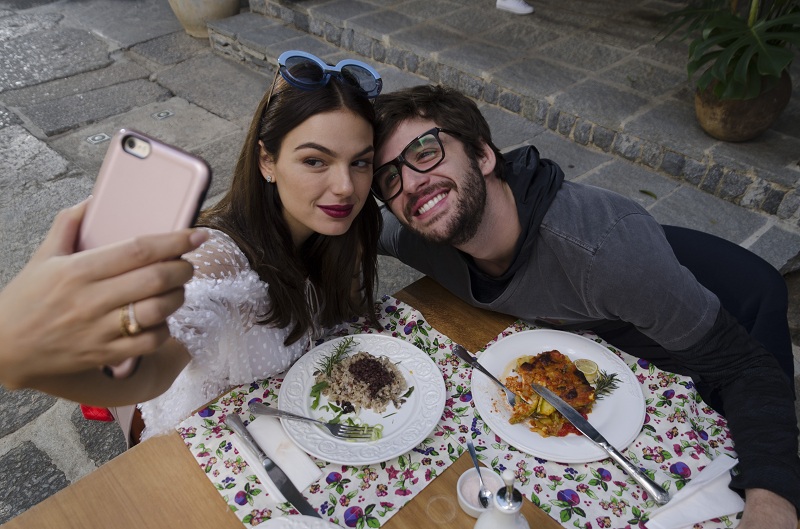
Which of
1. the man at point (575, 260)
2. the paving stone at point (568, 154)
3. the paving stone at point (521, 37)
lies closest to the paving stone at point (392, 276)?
the man at point (575, 260)

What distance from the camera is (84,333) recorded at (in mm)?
766

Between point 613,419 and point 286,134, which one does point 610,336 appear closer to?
point 613,419

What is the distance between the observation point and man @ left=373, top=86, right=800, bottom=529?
1.62 metres

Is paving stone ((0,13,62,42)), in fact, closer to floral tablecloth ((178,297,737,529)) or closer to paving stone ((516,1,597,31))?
paving stone ((516,1,597,31))

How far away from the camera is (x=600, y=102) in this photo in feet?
13.4

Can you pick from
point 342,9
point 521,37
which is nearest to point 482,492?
point 521,37

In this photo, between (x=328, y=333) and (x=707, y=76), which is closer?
(x=328, y=333)

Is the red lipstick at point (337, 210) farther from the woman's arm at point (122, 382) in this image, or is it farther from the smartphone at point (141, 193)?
the smartphone at point (141, 193)

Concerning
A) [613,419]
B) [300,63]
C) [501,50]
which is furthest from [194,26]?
[613,419]

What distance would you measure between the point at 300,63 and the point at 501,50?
142 inches

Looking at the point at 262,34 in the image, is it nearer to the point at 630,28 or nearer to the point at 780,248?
the point at 630,28

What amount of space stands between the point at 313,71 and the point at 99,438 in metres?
1.96

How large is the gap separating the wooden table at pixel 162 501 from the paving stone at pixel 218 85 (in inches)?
159

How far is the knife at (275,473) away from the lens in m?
1.23
